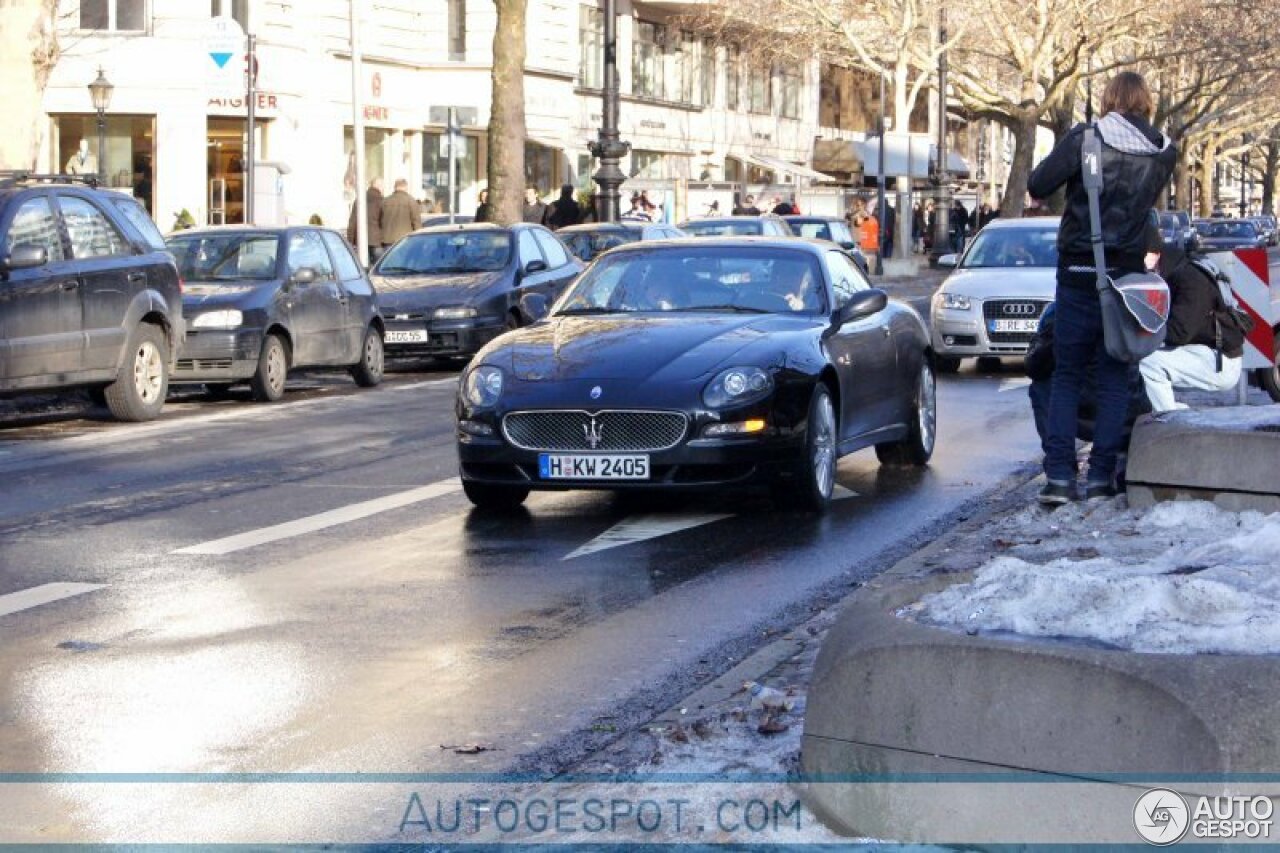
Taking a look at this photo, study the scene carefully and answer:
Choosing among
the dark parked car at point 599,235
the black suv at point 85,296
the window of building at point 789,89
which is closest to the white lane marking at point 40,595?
the black suv at point 85,296

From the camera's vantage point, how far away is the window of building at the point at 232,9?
45.0m

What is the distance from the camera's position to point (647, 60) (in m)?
66.1

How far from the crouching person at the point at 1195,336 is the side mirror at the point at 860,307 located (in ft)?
4.83

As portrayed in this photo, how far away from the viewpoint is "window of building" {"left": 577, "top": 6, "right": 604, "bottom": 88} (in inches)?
2365

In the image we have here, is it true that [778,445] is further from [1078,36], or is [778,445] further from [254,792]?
[1078,36]

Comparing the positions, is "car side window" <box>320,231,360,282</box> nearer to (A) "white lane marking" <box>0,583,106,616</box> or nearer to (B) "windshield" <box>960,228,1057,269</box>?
(B) "windshield" <box>960,228,1057,269</box>

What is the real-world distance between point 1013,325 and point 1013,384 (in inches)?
46.2

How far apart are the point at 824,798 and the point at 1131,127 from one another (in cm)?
553

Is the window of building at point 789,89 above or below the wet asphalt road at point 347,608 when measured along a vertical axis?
above

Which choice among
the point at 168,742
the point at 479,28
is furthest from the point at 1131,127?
the point at 479,28

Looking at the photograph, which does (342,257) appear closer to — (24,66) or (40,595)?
(24,66)

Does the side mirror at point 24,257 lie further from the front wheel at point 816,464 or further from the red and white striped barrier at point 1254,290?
the red and white striped barrier at point 1254,290

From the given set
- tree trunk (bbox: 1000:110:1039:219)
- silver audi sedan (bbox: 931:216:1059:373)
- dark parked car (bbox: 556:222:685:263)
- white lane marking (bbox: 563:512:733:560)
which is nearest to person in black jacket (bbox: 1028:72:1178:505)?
white lane marking (bbox: 563:512:733:560)

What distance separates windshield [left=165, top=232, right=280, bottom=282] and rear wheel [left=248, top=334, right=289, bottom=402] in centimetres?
73
